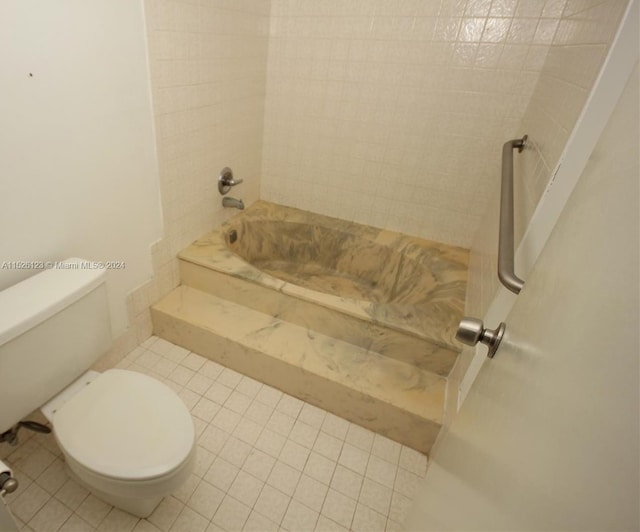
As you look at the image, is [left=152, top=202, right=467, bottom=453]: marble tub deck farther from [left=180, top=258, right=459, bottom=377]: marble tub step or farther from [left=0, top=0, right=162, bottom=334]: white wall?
[left=0, top=0, right=162, bottom=334]: white wall

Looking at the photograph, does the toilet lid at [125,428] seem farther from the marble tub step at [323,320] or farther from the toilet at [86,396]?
the marble tub step at [323,320]

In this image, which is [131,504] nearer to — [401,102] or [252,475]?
[252,475]

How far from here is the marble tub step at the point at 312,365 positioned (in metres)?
1.42

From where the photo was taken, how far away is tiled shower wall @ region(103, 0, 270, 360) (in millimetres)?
1400

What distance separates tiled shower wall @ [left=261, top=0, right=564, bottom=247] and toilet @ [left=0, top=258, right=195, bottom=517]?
1516 millimetres

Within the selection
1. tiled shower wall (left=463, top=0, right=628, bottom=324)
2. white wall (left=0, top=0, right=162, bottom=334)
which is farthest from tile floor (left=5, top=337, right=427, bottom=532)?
tiled shower wall (left=463, top=0, right=628, bottom=324)

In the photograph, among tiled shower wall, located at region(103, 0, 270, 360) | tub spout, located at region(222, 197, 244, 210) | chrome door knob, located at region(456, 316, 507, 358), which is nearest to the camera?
chrome door knob, located at region(456, 316, 507, 358)

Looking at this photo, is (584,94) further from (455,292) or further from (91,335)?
(91,335)

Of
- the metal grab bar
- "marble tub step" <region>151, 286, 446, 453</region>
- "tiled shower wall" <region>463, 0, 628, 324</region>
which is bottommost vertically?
"marble tub step" <region>151, 286, 446, 453</region>

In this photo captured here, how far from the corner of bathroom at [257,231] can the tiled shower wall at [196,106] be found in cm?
1

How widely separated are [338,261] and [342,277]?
0.11m

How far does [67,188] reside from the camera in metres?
1.14

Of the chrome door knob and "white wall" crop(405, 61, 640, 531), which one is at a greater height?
"white wall" crop(405, 61, 640, 531)

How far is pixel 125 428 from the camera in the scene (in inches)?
39.8
